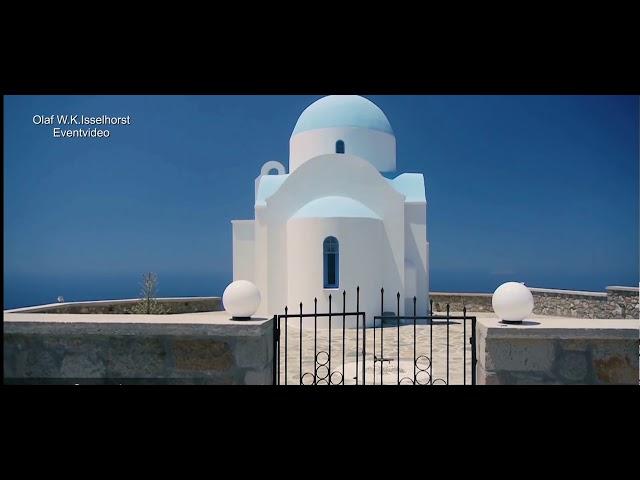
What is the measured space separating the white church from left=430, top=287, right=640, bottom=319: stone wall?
262cm

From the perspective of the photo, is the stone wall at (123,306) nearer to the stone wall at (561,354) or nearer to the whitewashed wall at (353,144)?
the whitewashed wall at (353,144)

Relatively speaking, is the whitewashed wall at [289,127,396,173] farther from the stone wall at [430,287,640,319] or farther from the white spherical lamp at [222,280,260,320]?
the white spherical lamp at [222,280,260,320]

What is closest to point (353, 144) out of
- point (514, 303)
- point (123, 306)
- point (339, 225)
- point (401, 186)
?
point (401, 186)

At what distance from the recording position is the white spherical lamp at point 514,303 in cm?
411

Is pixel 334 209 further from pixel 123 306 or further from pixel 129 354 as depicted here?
pixel 129 354

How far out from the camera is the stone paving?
5.78 meters

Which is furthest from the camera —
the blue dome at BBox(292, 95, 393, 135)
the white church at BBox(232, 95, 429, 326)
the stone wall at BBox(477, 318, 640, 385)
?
the blue dome at BBox(292, 95, 393, 135)

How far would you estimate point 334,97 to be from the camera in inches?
566

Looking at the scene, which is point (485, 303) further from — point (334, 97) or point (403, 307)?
point (334, 97)

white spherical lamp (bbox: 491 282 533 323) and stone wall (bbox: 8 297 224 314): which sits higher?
white spherical lamp (bbox: 491 282 533 323)

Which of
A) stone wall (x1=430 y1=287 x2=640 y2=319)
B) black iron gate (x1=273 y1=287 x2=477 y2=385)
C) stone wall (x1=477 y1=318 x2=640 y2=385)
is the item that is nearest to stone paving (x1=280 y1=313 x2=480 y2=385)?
Answer: black iron gate (x1=273 y1=287 x2=477 y2=385)

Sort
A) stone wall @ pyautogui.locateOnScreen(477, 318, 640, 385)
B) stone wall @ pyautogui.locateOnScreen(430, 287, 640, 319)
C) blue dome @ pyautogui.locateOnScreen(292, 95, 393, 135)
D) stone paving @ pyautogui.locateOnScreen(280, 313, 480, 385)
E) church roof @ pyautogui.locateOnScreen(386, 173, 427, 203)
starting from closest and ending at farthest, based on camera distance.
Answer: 1. stone wall @ pyautogui.locateOnScreen(477, 318, 640, 385)
2. stone paving @ pyautogui.locateOnScreen(280, 313, 480, 385)
3. stone wall @ pyautogui.locateOnScreen(430, 287, 640, 319)
4. church roof @ pyautogui.locateOnScreen(386, 173, 427, 203)
5. blue dome @ pyautogui.locateOnScreen(292, 95, 393, 135)

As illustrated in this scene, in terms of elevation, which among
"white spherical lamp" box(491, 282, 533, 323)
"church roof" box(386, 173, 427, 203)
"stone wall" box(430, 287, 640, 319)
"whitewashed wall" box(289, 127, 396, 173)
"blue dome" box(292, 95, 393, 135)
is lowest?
"stone wall" box(430, 287, 640, 319)
